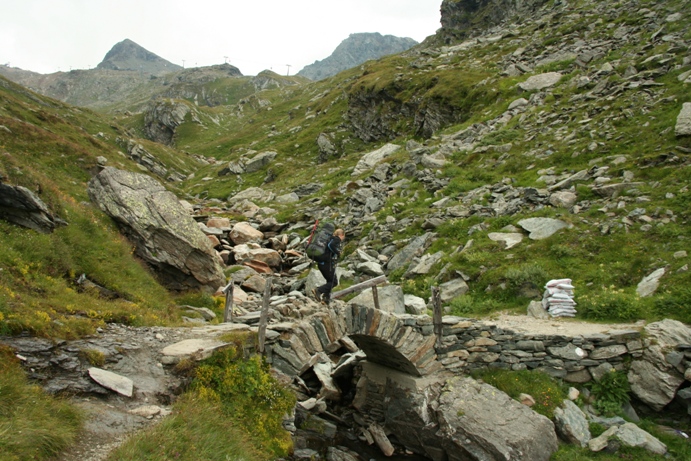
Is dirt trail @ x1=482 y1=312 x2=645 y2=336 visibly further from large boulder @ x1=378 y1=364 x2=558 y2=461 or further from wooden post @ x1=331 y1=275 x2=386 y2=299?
wooden post @ x1=331 y1=275 x2=386 y2=299

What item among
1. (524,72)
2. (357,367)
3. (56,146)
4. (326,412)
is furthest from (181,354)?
(524,72)

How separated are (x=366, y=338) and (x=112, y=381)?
25.0ft

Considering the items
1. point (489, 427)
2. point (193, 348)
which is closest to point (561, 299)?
point (489, 427)

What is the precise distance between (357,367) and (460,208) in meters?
10.0

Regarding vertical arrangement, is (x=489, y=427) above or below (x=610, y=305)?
below

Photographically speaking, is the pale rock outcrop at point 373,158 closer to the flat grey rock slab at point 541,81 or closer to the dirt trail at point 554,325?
the flat grey rock slab at point 541,81

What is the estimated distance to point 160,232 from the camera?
1595cm

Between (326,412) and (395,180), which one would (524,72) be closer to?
(395,180)

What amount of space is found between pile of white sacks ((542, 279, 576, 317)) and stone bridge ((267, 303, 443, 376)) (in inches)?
172

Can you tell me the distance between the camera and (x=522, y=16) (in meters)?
59.2

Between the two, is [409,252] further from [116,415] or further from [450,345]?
[116,415]

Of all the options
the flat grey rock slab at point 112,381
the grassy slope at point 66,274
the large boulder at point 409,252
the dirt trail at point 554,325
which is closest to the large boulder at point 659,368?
the dirt trail at point 554,325

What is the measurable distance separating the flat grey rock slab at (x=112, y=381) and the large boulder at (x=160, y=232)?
8255mm

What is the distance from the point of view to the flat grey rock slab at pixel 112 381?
24.6 feet
